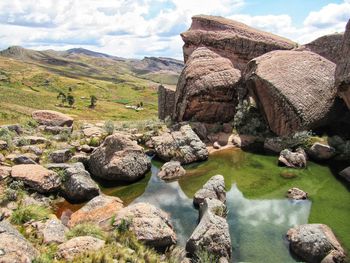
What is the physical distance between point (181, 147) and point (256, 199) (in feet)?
32.6

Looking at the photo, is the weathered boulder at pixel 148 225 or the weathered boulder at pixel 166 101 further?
the weathered boulder at pixel 166 101

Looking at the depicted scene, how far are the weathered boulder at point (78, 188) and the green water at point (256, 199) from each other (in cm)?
Answer: 236

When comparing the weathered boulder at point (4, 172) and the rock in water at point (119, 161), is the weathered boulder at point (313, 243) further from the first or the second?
the weathered boulder at point (4, 172)

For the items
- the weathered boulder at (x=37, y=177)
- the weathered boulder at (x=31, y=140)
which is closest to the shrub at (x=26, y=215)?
the weathered boulder at (x=37, y=177)

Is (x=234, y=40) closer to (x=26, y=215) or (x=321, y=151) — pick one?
(x=321, y=151)

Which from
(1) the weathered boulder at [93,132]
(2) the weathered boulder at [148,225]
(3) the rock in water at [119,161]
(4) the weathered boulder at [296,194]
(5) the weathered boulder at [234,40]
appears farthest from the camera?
(5) the weathered boulder at [234,40]

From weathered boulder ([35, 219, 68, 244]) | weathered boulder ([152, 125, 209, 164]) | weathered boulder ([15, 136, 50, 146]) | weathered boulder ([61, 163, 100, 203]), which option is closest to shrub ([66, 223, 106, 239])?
weathered boulder ([35, 219, 68, 244])

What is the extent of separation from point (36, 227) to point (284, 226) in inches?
538

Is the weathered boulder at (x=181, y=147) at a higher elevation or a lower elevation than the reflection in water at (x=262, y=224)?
lower

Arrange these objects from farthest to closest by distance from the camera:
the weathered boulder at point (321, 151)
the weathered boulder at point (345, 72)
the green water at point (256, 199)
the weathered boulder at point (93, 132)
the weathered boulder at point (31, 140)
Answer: the weathered boulder at point (93, 132) → the weathered boulder at point (31, 140) → the weathered boulder at point (321, 151) → the weathered boulder at point (345, 72) → the green water at point (256, 199)

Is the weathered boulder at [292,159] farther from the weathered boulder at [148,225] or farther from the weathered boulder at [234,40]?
the weathered boulder at [234,40]

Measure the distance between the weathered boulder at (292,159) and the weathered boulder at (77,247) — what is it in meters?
20.2

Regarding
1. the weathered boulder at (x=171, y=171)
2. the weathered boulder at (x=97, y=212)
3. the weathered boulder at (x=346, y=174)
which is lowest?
the weathered boulder at (x=171, y=171)

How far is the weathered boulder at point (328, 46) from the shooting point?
4200 cm
